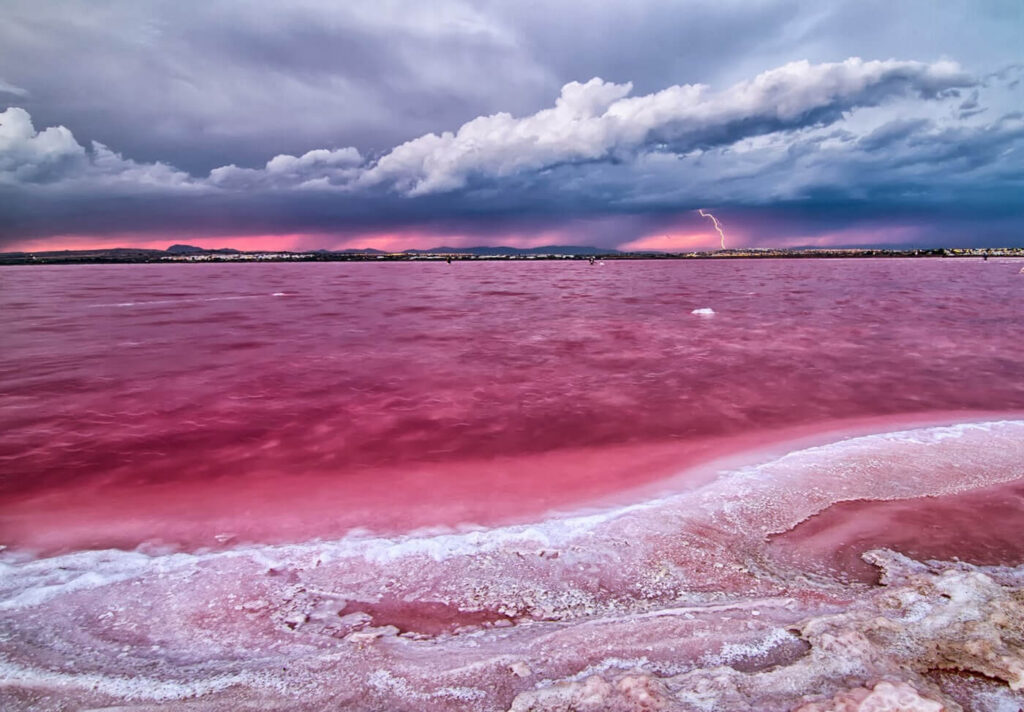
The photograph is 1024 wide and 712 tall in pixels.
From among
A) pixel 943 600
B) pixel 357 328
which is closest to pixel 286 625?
pixel 943 600

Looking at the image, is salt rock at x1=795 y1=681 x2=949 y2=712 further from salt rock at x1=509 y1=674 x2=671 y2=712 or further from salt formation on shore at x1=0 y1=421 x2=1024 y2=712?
salt rock at x1=509 y1=674 x2=671 y2=712

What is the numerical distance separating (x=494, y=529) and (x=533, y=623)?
124 cm

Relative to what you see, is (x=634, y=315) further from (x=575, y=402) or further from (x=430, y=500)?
(x=430, y=500)

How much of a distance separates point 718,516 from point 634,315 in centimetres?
1593

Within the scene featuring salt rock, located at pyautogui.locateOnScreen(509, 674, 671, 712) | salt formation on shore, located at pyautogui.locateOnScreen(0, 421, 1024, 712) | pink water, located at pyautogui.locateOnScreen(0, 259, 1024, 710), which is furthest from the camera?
pink water, located at pyautogui.locateOnScreen(0, 259, 1024, 710)

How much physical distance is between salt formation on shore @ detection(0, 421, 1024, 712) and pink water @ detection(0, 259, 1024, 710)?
18 mm

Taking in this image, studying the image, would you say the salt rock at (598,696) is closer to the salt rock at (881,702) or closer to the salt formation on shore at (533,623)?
the salt formation on shore at (533,623)

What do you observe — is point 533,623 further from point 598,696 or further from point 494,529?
point 494,529

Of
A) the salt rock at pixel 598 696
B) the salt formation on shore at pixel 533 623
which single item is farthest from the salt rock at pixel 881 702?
the salt rock at pixel 598 696

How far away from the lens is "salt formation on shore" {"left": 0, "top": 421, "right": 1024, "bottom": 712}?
2447 mm

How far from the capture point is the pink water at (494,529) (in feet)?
8.57

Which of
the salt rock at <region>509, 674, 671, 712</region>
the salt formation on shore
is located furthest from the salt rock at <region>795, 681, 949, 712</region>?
the salt rock at <region>509, 674, 671, 712</region>

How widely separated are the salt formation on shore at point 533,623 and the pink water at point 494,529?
0.7 inches

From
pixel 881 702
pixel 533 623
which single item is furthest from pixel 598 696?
pixel 881 702
